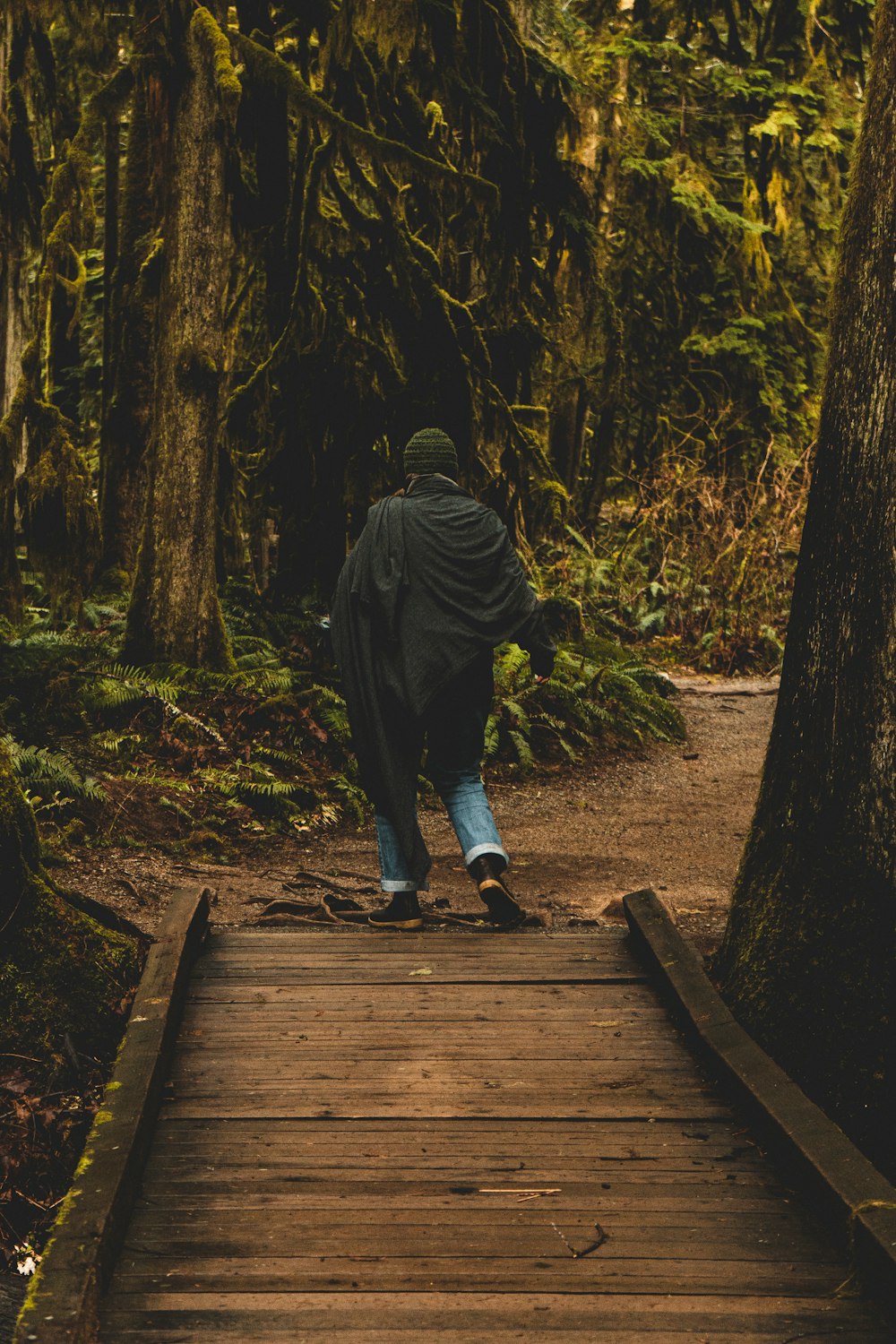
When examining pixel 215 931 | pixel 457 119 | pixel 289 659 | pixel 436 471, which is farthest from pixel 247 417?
pixel 215 931

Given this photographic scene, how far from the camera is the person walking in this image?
622 cm

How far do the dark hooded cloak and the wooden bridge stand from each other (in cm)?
125

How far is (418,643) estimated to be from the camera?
6.22 metres

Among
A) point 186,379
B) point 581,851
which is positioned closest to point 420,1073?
point 581,851

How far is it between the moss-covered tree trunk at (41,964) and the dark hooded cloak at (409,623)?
1745 mm

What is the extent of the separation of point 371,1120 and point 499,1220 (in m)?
0.74

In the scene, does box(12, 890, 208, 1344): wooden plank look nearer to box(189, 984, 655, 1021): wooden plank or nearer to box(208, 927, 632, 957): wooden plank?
box(189, 984, 655, 1021): wooden plank

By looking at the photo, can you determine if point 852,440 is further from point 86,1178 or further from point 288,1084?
point 86,1178

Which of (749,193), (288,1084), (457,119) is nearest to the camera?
(288,1084)

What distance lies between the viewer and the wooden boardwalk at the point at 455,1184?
9.77 ft

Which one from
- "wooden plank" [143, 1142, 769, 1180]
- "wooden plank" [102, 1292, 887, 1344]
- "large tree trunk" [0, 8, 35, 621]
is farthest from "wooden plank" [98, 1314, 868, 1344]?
"large tree trunk" [0, 8, 35, 621]

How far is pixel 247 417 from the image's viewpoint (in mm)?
12133

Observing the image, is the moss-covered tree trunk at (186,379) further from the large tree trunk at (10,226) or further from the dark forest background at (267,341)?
the large tree trunk at (10,226)

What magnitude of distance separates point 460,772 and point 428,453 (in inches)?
65.8
